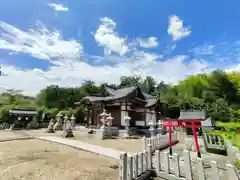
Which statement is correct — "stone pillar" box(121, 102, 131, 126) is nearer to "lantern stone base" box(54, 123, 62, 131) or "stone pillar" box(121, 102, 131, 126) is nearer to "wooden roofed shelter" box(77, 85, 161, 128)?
"wooden roofed shelter" box(77, 85, 161, 128)

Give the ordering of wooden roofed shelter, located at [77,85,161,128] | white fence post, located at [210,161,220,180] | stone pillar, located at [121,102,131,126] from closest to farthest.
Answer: white fence post, located at [210,161,220,180], stone pillar, located at [121,102,131,126], wooden roofed shelter, located at [77,85,161,128]

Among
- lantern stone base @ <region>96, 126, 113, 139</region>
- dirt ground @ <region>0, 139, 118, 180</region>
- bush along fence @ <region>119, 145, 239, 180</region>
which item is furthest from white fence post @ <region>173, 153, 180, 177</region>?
lantern stone base @ <region>96, 126, 113, 139</region>

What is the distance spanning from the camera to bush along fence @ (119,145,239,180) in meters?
3.57

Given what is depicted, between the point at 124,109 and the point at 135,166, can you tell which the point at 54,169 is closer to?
the point at 135,166

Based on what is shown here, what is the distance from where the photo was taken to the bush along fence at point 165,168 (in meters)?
3.57

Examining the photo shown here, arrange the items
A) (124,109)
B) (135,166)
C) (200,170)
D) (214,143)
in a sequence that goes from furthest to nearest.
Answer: (124,109) → (214,143) → (135,166) → (200,170)

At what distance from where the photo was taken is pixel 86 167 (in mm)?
5180

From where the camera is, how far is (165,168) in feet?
14.4

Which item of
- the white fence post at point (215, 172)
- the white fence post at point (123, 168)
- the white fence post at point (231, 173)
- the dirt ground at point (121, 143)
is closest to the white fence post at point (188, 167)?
the white fence post at point (215, 172)

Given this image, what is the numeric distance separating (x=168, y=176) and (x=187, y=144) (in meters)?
5.36

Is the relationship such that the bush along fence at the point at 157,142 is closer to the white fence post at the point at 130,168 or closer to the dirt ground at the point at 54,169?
the dirt ground at the point at 54,169

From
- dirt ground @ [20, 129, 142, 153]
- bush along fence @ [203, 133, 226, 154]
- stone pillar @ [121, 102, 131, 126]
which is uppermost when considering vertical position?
stone pillar @ [121, 102, 131, 126]

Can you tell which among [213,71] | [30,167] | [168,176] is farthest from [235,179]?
[213,71]

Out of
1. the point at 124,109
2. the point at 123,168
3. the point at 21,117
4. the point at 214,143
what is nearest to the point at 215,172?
the point at 123,168
